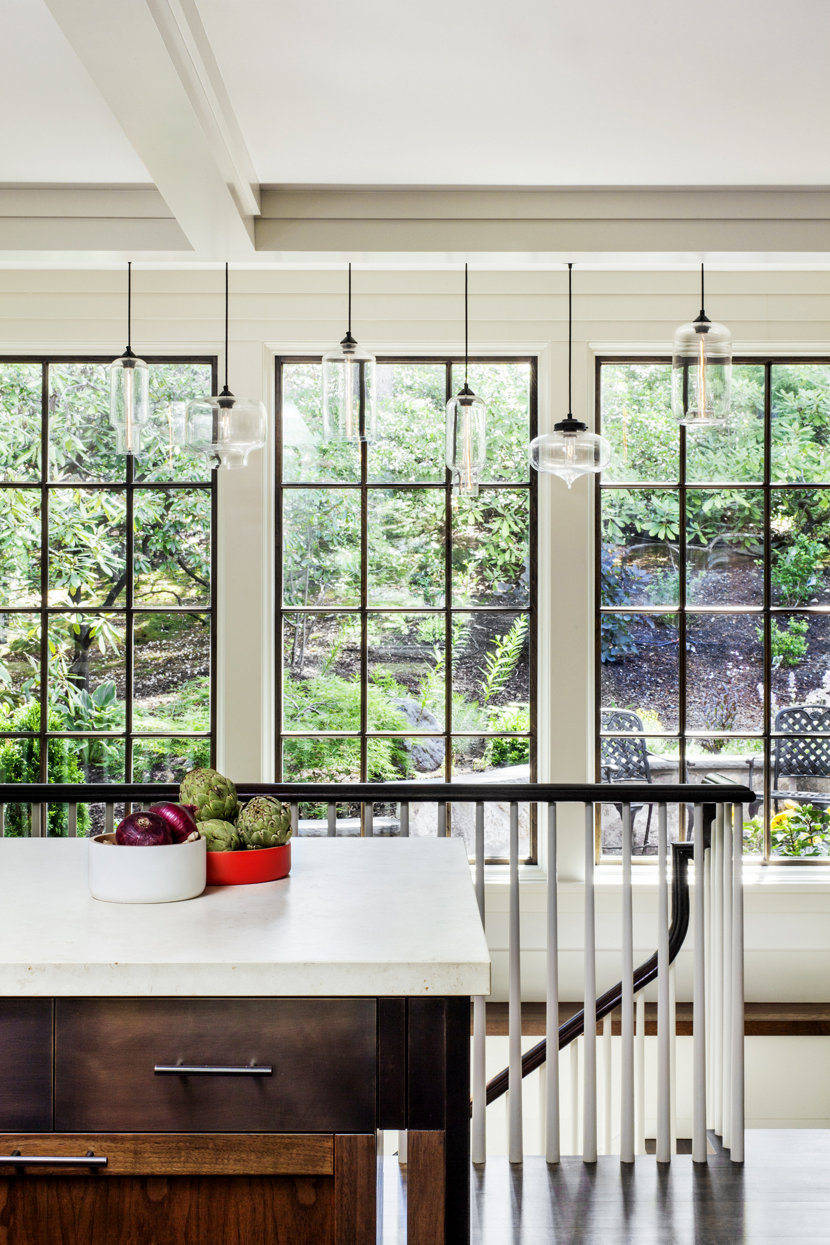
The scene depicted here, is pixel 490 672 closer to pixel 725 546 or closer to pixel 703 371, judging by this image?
pixel 725 546

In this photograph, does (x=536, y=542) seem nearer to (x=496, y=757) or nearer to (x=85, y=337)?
(x=496, y=757)

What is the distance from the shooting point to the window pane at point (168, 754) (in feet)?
12.6

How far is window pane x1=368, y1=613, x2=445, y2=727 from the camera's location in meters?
3.86

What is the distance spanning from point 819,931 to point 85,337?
374cm

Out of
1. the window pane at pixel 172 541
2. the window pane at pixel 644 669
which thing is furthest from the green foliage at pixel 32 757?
the window pane at pixel 644 669

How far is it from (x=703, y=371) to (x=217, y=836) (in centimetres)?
192

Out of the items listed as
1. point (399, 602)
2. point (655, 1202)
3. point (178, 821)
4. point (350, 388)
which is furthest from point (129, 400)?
point (655, 1202)

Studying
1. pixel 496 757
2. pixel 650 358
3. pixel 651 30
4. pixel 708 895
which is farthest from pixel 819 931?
pixel 651 30

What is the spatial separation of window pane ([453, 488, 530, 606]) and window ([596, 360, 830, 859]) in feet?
1.03

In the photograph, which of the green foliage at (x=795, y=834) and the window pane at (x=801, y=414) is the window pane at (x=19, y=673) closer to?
the green foliage at (x=795, y=834)

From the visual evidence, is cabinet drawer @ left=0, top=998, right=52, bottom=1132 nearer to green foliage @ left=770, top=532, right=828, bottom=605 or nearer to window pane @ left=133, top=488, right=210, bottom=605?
window pane @ left=133, top=488, right=210, bottom=605

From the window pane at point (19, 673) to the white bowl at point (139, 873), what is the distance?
2789mm

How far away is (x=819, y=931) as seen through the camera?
366 centimetres

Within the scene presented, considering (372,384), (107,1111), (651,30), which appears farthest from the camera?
(372,384)
